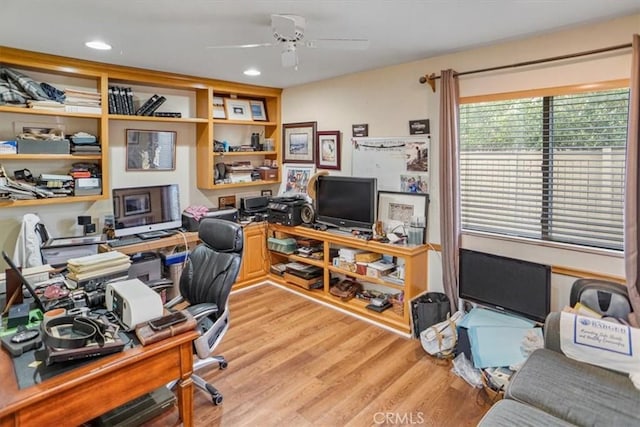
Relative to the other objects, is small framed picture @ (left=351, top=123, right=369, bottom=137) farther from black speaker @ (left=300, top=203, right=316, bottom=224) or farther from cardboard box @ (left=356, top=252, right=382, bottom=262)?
cardboard box @ (left=356, top=252, right=382, bottom=262)

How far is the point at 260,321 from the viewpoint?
12.2 feet

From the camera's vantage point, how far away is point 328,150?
176 inches

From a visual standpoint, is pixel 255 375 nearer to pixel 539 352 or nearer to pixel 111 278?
pixel 111 278

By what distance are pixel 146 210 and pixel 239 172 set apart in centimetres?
120

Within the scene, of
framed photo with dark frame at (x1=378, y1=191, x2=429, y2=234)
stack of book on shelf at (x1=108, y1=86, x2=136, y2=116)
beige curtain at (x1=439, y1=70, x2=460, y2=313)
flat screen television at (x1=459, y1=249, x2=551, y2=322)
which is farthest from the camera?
stack of book on shelf at (x1=108, y1=86, x2=136, y2=116)

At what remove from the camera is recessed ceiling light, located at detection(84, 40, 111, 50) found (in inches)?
116

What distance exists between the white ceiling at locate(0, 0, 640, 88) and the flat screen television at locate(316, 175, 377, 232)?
118cm

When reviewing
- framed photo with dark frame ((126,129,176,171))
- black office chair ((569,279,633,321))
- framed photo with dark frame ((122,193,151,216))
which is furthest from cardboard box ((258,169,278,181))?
black office chair ((569,279,633,321))

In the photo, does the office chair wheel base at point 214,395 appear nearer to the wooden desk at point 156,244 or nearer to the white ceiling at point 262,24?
the wooden desk at point 156,244

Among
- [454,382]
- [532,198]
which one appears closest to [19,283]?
[454,382]

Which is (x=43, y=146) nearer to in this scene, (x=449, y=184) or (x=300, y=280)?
(x=300, y=280)

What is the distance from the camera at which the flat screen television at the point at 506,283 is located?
278 cm

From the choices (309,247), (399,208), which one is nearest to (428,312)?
(399,208)

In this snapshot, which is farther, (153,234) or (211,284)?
(153,234)
